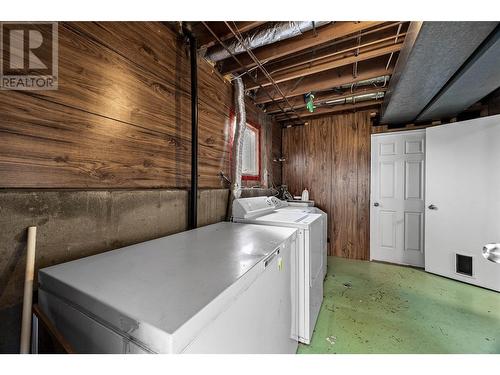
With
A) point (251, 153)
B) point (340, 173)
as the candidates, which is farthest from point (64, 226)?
point (340, 173)

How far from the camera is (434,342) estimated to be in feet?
5.39

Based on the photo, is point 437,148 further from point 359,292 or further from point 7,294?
point 7,294

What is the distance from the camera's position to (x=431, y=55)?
4.92 ft

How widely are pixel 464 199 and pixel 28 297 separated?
396 centimetres

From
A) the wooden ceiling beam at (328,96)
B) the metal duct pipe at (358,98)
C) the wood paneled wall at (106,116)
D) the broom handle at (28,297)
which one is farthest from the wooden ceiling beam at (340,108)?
the broom handle at (28,297)

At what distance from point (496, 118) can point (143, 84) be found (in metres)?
3.59

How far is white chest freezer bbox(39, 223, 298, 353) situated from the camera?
540mm

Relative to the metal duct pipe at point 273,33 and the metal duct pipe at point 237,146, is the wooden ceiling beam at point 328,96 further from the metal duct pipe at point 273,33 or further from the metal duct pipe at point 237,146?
the metal duct pipe at point 273,33

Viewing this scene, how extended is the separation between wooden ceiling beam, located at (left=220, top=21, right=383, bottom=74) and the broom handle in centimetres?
Result: 202

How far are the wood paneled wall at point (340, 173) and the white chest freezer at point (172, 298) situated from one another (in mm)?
2745

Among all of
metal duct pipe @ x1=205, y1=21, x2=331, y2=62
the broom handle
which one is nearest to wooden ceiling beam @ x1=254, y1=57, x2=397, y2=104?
metal duct pipe @ x1=205, y1=21, x2=331, y2=62

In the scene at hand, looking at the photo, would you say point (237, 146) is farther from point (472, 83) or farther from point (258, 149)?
point (472, 83)

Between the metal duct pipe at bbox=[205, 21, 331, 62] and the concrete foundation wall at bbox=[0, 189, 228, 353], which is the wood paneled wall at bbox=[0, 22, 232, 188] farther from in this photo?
the metal duct pipe at bbox=[205, 21, 331, 62]
